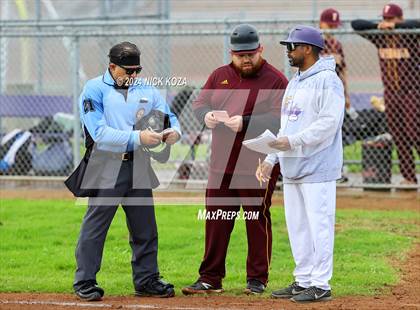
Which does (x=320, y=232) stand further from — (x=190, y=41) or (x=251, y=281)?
(x=190, y=41)

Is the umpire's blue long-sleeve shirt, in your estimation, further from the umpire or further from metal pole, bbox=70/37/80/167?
metal pole, bbox=70/37/80/167

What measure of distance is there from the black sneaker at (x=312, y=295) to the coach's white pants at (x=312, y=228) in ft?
0.13

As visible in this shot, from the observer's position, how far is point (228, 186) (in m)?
8.62

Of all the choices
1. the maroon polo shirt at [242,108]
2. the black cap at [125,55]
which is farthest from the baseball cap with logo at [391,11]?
the black cap at [125,55]

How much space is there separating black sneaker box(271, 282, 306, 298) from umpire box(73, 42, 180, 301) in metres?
0.89

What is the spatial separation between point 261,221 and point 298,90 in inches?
48.8

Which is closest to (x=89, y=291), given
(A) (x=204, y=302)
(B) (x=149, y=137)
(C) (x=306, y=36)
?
(A) (x=204, y=302)

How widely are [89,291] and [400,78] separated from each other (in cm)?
718

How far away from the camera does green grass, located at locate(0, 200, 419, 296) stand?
30.1 ft

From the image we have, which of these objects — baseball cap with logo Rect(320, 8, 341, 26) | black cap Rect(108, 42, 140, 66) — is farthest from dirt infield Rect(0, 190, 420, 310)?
baseball cap with logo Rect(320, 8, 341, 26)

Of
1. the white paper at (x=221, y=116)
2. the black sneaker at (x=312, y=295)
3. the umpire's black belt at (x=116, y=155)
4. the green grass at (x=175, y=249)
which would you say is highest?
the white paper at (x=221, y=116)

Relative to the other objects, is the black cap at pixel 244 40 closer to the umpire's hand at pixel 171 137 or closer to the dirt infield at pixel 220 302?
the umpire's hand at pixel 171 137


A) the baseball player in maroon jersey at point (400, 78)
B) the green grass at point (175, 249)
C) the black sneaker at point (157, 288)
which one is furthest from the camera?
the baseball player in maroon jersey at point (400, 78)

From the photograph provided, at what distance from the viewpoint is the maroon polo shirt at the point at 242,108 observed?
8.55m
